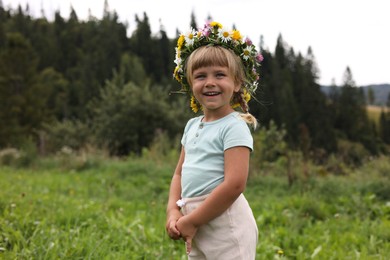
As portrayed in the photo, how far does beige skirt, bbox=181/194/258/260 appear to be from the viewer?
1616mm

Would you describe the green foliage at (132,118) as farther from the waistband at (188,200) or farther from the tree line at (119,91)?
the waistband at (188,200)

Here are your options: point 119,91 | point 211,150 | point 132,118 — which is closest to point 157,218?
point 211,150

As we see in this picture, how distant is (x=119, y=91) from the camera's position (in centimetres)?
2444

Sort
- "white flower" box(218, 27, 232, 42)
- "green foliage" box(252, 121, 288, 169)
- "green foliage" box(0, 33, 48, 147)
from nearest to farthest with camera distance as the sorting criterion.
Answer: "white flower" box(218, 27, 232, 42)
"green foliage" box(252, 121, 288, 169)
"green foliage" box(0, 33, 48, 147)

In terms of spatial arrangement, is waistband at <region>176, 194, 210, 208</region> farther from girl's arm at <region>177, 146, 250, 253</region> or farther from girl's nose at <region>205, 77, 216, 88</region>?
girl's nose at <region>205, 77, 216, 88</region>

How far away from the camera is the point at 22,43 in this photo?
1276 inches

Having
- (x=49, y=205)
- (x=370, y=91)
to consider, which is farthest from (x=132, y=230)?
(x=370, y=91)

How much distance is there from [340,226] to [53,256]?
2925mm

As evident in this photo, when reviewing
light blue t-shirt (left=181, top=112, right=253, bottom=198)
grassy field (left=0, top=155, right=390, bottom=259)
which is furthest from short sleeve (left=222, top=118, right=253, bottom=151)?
grassy field (left=0, top=155, right=390, bottom=259)

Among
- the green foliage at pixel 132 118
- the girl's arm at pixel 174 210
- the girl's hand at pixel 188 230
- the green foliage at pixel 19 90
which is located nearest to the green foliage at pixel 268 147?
the girl's arm at pixel 174 210

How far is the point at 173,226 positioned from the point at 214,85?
0.60 meters

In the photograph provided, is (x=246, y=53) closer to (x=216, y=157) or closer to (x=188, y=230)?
(x=216, y=157)

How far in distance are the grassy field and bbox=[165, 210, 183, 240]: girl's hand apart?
3.61 feet

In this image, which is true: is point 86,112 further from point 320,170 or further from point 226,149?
point 226,149
